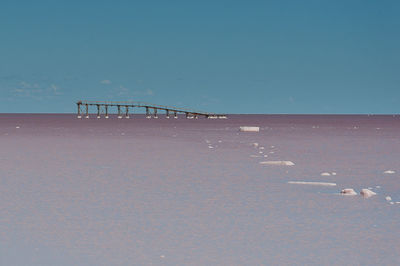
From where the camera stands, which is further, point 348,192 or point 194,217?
point 348,192

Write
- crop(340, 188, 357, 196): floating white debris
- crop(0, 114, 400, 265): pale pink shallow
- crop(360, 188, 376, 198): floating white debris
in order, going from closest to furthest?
crop(0, 114, 400, 265): pale pink shallow < crop(360, 188, 376, 198): floating white debris < crop(340, 188, 357, 196): floating white debris

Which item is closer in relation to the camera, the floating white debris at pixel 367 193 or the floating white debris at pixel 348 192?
the floating white debris at pixel 367 193

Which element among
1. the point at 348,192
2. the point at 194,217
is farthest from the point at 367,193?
the point at 194,217

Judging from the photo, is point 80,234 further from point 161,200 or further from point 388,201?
point 388,201

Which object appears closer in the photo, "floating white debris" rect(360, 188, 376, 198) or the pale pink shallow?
the pale pink shallow

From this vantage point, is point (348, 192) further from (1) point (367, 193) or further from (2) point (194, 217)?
(2) point (194, 217)

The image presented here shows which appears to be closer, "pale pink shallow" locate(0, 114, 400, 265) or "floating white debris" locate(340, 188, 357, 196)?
"pale pink shallow" locate(0, 114, 400, 265)

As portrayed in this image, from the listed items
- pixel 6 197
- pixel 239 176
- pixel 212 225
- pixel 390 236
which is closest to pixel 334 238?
pixel 390 236

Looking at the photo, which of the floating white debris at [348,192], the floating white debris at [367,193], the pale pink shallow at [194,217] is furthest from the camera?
the floating white debris at [348,192]

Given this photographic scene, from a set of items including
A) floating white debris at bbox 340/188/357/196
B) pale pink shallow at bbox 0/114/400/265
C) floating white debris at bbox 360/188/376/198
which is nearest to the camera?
pale pink shallow at bbox 0/114/400/265

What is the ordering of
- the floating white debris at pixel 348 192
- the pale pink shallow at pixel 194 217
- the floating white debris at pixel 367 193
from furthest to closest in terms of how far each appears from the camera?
1. the floating white debris at pixel 348 192
2. the floating white debris at pixel 367 193
3. the pale pink shallow at pixel 194 217

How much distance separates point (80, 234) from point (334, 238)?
11.9ft

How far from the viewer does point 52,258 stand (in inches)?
301

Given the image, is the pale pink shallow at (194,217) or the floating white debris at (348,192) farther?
the floating white debris at (348,192)
